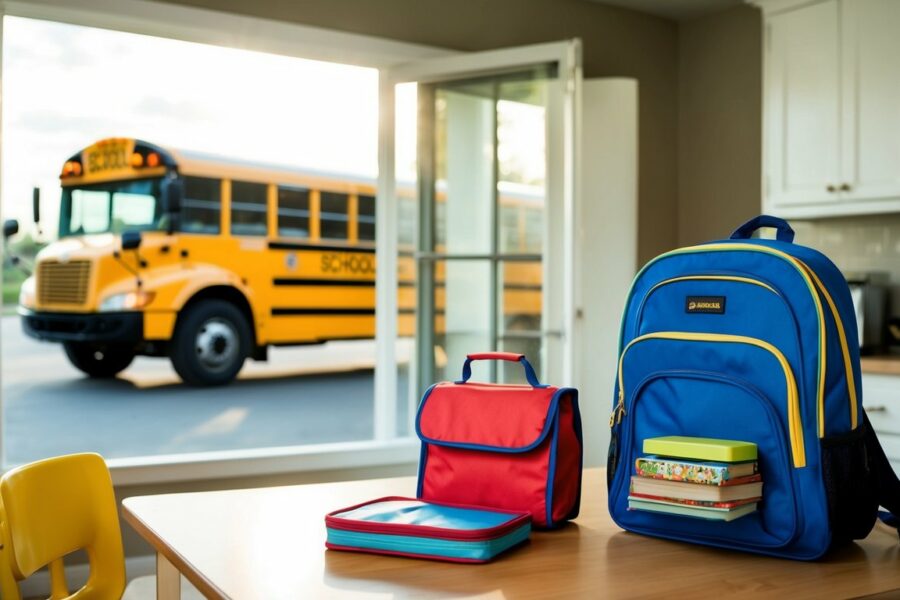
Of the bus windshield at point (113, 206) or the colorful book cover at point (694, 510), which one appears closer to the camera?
the colorful book cover at point (694, 510)

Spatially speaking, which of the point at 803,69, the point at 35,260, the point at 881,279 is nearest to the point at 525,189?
the point at 803,69

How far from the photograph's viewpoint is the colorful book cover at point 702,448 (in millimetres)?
1014

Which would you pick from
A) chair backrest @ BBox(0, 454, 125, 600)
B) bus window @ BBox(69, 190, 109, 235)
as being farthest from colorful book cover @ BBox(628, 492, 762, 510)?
bus window @ BBox(69, 190, 109, 235)

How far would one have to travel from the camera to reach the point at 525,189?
3.57 m

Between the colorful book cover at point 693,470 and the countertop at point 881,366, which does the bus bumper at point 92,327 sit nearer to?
the countertop at point 881,366

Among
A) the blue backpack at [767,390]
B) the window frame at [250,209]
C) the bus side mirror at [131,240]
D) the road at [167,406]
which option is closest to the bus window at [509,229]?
the blue backpack at [767,390]

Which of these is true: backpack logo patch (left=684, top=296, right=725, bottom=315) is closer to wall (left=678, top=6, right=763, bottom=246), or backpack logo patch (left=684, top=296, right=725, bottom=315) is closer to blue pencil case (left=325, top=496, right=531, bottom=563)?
blue pencil case (left=325, top=496, right=531, bottom=563)

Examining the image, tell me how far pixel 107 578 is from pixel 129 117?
714 cm

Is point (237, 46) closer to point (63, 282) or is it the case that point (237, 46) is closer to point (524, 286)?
point (524, 286)

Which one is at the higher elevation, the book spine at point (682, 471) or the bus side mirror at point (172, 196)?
the bus side mirror at point (172, 196)

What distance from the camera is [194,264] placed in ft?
24.8

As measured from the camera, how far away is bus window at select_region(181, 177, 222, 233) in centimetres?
773

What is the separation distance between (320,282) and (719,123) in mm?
4694

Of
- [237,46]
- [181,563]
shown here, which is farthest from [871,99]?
[181,563]
